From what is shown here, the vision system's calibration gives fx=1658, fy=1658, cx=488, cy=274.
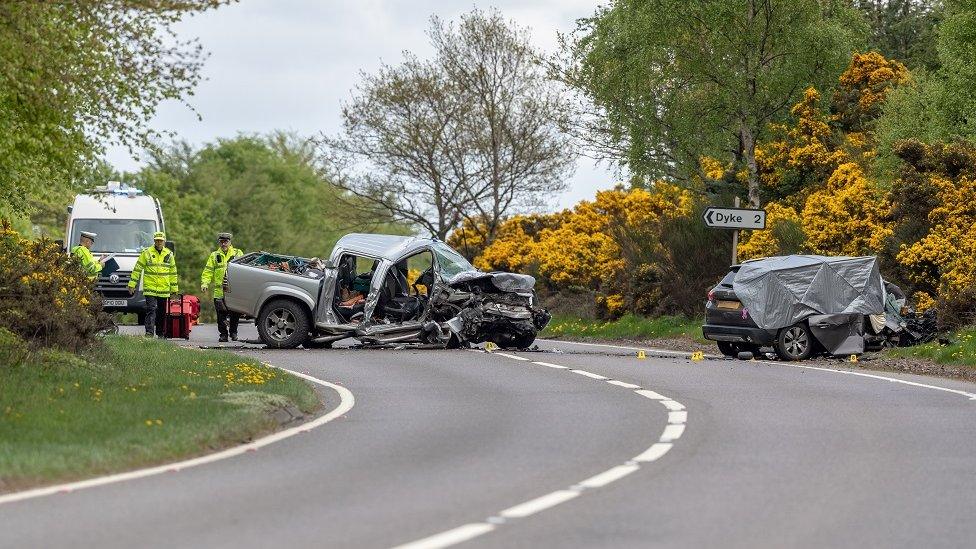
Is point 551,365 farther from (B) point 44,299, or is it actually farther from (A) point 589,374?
(B) point 44,299

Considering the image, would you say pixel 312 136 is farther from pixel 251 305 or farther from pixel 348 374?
pixel 348 374

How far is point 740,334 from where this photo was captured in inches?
1054

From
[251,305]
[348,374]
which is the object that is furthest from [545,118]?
[348,374]

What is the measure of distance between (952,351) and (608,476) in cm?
1552

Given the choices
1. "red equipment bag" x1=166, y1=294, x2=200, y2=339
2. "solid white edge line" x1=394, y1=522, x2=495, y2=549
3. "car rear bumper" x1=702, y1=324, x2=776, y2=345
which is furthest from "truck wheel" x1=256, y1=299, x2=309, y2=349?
"solid white edge line" x1=394, y1=522, x2=495, y2=549

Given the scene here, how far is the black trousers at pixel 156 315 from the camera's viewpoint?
1148 inches

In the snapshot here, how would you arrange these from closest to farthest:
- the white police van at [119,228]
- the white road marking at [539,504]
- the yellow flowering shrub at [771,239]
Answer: the white road marking at [539,504] < the yellow flowering shrub at [771,239] < the white police van at [119,228]

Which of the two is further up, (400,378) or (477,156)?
(477,156)

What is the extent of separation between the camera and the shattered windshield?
1106 inches

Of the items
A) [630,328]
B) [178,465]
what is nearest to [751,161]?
[630,328]

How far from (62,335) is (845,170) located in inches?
945

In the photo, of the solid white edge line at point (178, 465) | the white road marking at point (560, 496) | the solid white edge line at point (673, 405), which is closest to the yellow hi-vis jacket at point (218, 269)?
the solid white edge line at point (178, 465)

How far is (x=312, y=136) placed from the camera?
6184 cm

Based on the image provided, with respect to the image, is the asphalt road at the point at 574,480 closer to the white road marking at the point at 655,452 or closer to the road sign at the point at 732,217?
the white road marking at the point at 655,452
